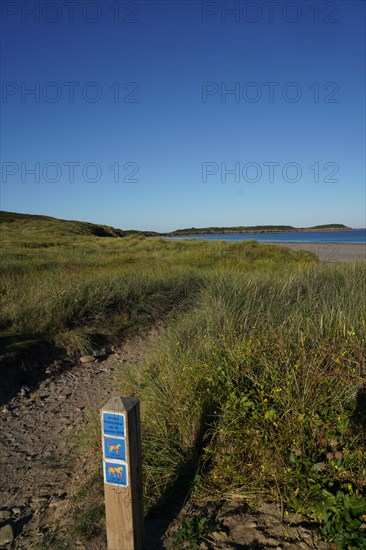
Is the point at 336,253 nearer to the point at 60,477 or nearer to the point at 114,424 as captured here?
the point at 60,477

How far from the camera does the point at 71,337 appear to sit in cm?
699


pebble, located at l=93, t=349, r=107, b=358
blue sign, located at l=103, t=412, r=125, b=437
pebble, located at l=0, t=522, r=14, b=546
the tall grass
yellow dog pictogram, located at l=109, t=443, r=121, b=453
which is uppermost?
blue sign, located at l=103, t=412, r=125, b=437

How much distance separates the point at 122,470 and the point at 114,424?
270 mm

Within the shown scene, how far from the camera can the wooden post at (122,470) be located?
240 cm

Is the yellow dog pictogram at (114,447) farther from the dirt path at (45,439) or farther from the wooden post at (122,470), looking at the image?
the dirt path at (45,439)

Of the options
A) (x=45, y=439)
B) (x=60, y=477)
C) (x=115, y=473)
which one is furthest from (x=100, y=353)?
(x=115, y=473)

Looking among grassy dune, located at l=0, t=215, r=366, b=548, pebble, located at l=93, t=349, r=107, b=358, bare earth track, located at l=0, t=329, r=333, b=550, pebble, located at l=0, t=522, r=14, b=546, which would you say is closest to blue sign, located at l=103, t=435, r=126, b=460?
bare earth track, located at l=0, t=329, r=333, b=550

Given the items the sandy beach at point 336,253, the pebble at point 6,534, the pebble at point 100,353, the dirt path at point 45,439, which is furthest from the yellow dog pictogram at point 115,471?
the sandy beach at point 336,253

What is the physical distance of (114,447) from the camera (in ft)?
8.01

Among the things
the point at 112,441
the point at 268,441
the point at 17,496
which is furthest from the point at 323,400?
the point at 17,496

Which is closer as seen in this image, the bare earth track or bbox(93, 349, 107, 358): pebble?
the bare earth track

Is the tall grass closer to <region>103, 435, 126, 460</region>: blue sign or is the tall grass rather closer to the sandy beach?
<region>103, 435, 126, 460</region>: blue sign

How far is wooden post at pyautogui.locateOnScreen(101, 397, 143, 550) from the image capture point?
240 centimetres

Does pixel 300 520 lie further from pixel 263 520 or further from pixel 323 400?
pixel 323 400
